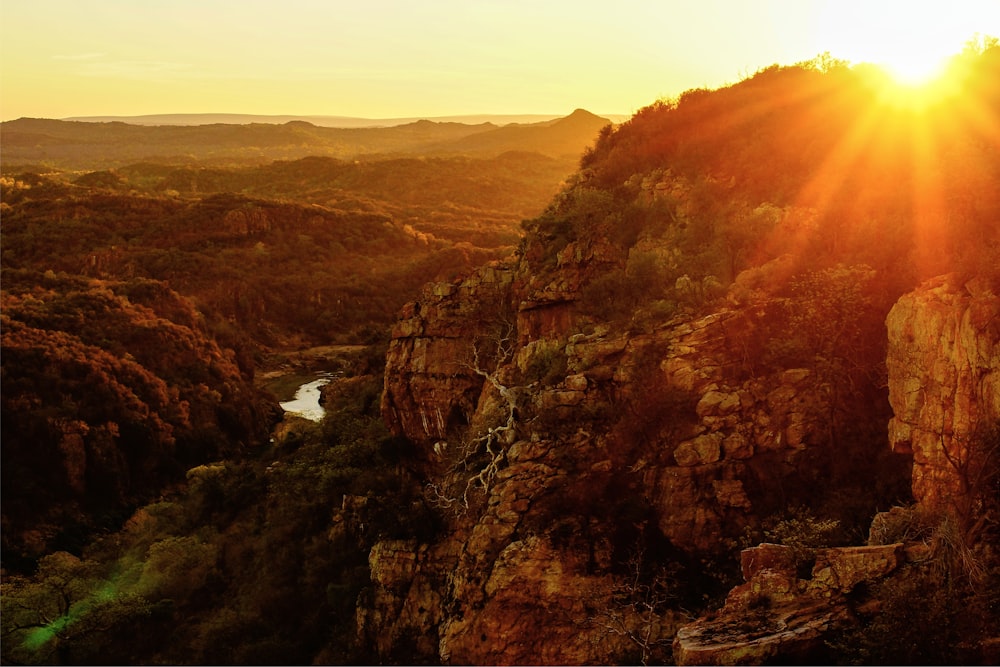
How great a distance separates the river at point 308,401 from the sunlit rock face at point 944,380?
33.3 metres

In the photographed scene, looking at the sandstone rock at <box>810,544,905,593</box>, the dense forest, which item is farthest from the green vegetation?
the sandstone rock at <box>810,544,905,593</box>

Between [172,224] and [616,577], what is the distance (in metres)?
79.1

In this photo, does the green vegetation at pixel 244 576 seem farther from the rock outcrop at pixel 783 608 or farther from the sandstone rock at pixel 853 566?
the sandstone rock at pixel 853 566

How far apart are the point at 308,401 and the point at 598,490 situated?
3668cm

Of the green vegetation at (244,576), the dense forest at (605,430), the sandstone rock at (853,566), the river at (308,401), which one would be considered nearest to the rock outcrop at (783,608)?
the sandstone rock at (853,566)

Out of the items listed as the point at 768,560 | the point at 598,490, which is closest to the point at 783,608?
the point at 768,560

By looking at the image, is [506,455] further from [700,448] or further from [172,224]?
[172,224]

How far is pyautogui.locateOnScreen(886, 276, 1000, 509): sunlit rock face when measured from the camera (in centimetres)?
966

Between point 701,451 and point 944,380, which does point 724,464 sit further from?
point 944,380

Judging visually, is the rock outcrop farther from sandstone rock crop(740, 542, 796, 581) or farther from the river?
the river

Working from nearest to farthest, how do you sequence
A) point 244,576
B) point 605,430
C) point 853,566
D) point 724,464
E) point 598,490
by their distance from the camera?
1. point 853,566
2. point 724,464
3. point 598,490
4. point 605,430
5. point 244,576

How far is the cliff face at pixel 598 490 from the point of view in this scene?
11.4m

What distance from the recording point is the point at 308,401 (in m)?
46.8

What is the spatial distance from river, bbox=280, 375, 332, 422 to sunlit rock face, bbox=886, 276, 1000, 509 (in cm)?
3331
